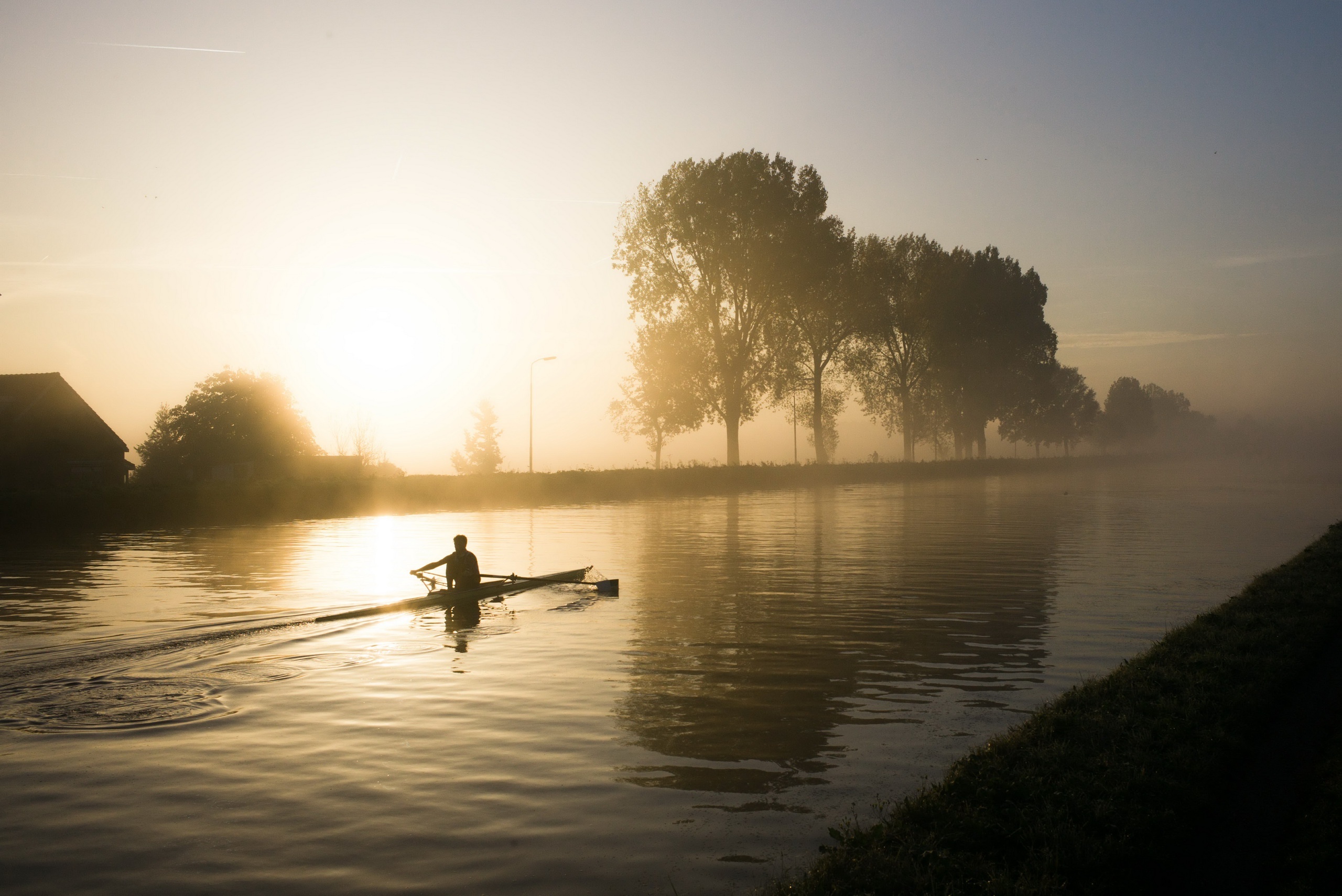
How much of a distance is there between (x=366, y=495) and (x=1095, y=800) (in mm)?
50086

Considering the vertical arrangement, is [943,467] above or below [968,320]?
below

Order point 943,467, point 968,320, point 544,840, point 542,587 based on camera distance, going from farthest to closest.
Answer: point 943,467 < point 968,320 < point 542,587 < point 544,840

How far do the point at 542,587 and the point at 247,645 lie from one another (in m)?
7.31

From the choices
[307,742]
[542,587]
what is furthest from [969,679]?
[542,587]

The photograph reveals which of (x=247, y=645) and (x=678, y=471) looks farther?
(x=678, y=471)

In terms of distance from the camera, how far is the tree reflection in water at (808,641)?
29.8ft

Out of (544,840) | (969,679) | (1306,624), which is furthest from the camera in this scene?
(1306,624)

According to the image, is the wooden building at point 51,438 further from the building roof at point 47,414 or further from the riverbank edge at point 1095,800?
the riverbank edge at point 1095,800

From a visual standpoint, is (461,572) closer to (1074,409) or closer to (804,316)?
(804,316)

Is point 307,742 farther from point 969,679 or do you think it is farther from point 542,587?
point 542,587

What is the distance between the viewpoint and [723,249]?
63.4 m

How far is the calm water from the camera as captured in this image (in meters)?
6.56

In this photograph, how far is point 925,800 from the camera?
677 cm

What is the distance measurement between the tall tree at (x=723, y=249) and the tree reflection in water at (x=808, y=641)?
3527cm
